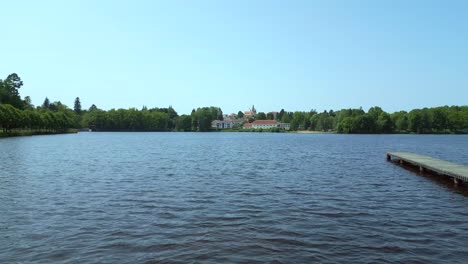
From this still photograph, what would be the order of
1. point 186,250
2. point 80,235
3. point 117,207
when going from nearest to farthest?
1. point 186,250
2. point 80,235
3. point 117,207

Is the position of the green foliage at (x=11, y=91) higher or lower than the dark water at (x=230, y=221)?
higher

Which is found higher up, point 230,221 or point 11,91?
point 11,91

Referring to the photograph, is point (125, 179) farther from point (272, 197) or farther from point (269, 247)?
point (269, 247)

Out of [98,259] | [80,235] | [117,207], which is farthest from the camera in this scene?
[117,207]

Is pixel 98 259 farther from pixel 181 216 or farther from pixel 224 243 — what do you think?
pixel 181 216

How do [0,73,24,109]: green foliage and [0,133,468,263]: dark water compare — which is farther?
[0,73,24,109]: green foliage

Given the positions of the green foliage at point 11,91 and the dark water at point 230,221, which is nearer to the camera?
the dark water at point 230,221

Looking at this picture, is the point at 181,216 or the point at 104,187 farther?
the point at 104,187

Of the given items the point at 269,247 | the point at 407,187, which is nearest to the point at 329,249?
the point at 269,247

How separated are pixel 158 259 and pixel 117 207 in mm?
8007

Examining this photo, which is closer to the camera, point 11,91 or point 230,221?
point 230,221

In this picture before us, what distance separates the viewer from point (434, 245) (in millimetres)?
12773

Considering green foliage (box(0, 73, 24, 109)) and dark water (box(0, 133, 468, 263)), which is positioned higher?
green foliage (box(0, 73, 24, 109))

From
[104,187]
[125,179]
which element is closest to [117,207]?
[104,187]
